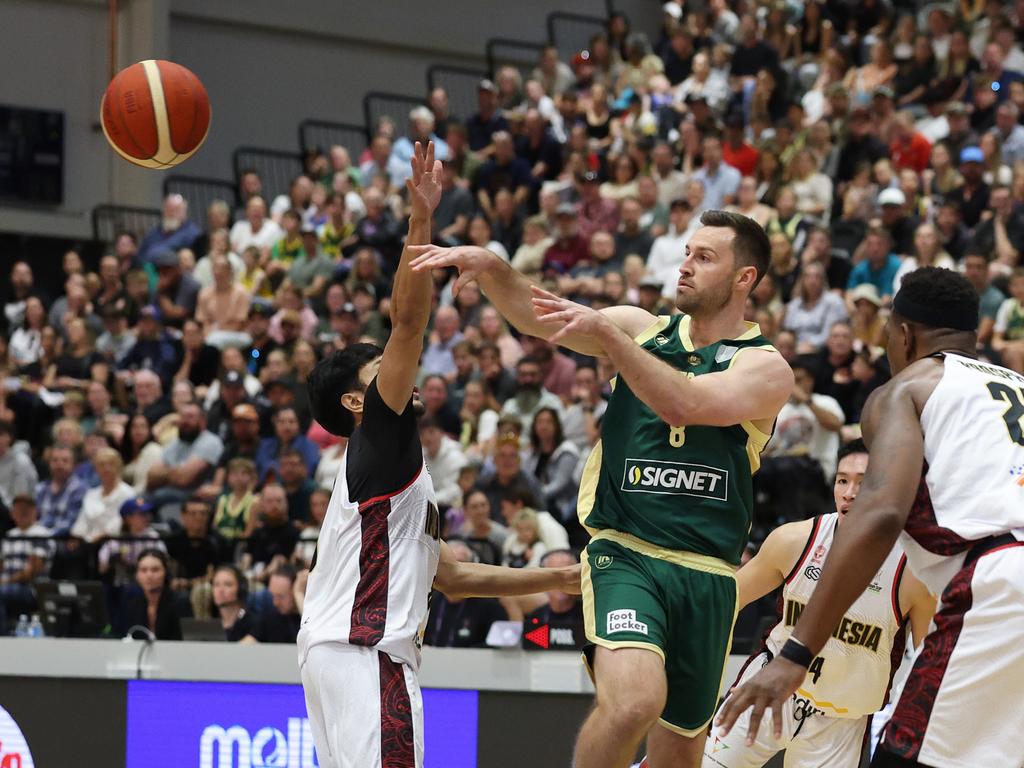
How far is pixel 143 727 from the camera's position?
27.8 ft

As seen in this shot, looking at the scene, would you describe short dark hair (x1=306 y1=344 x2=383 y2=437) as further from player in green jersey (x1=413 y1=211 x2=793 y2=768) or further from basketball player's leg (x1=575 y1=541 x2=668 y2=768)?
basketball player's leg (x1=575 y1=541 x2=668 y2=768)

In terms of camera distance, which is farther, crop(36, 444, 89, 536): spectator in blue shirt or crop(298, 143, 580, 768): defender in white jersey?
crop(36, 444, 89, 536): spectator in blue shirt

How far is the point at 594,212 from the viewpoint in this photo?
16828mm

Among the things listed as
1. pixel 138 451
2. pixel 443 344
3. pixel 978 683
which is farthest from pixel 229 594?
pixel 978 683

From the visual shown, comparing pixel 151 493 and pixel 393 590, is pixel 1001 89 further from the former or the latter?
pixel 393 590

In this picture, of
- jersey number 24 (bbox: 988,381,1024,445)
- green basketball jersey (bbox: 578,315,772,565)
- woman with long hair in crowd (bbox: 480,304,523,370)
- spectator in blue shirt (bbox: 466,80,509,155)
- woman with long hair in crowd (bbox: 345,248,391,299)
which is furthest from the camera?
spectator in blue shirt (bbox: 466,80,509,155)

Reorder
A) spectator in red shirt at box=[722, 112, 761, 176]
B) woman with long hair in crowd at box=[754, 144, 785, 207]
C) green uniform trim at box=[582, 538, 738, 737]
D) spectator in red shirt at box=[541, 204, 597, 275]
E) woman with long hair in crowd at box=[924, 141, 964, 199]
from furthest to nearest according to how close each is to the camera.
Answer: spectator in red shirt at box=[722, 112, 761, 176], spectator in red shirt at box=[541, 204, 597, 275], woman with long hair in crowd at box=[754, 144, 785, 207], woman with long hair in crowd at box=[924, 141, 964, 199], green uniform trim at box=[582, 538, 738, 737]

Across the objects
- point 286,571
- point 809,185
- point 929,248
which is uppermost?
point 809,185

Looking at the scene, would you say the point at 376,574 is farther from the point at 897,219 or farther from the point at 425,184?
the point at 897,219

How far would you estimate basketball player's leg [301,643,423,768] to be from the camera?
5.23 meters

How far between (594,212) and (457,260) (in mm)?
11731

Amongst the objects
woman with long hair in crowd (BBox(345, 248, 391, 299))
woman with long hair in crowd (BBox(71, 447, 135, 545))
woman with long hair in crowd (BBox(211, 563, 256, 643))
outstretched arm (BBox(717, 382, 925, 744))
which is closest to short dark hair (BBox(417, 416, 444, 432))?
woman with long hair in crowd (BBox(211, 563, 256, 643))

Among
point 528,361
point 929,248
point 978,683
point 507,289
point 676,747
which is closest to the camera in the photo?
Result: point 978,683

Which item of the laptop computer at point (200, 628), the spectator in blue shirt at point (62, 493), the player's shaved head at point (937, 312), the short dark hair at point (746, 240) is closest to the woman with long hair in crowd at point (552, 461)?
the laptop computer at point (200, 628)
